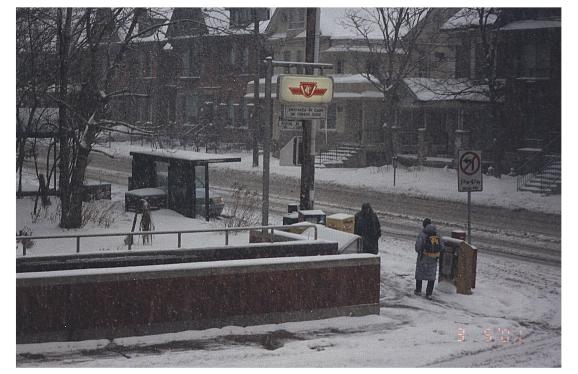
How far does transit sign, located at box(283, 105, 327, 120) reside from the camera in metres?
16.2

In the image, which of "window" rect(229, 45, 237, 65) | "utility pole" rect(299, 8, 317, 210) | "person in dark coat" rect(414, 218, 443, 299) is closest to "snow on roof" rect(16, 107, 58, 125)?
"utility pole" rect(299, 8, 317, 210)

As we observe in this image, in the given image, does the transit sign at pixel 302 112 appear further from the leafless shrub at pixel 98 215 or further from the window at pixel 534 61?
the window at pixel 534 61

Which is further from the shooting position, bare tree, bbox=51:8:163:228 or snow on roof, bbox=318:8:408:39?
snow on roof, bbox=318:8:408:39

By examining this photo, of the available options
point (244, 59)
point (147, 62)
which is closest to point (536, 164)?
point (147, 62)

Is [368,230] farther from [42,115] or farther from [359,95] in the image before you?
[359,95]

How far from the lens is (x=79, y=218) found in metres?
19.4

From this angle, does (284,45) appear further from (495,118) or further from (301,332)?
(301,332)

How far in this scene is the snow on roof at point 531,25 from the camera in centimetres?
3288

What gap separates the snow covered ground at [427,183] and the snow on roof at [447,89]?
370 centimetres

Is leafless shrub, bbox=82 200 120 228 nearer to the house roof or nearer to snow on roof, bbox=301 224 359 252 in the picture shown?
snow on roof, bbox=301 224 359 252

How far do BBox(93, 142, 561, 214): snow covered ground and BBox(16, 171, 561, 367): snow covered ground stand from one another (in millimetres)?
13498

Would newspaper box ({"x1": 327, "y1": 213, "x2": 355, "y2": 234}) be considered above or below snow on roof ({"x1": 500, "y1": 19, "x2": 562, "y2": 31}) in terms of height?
below

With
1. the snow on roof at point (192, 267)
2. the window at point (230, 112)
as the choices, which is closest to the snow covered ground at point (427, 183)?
the window at point (230, 112)

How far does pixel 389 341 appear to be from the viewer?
37.1 ft
